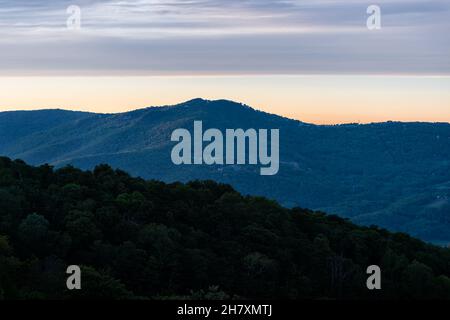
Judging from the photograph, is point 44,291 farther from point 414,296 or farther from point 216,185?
point 216,185

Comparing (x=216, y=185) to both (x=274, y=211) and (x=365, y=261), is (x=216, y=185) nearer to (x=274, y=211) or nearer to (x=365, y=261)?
(x=274, y=211)

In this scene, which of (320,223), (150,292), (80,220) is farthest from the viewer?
(320,223)

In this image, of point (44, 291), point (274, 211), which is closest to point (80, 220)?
point (44, 291)

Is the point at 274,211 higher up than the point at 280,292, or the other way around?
the point at 274,211
